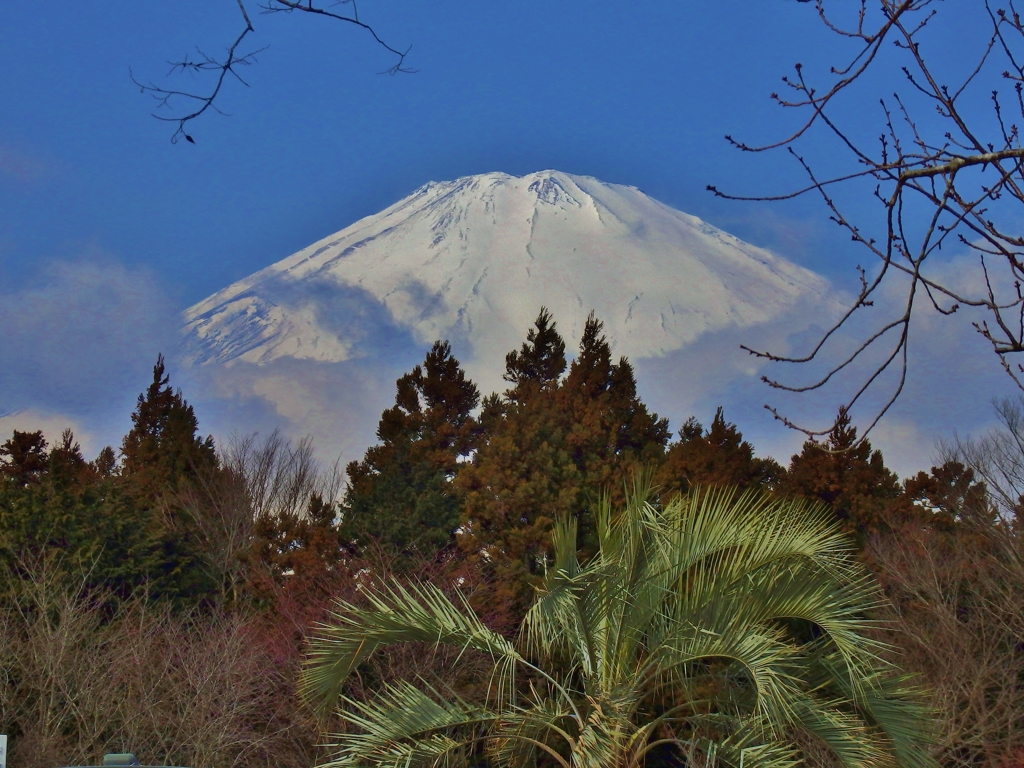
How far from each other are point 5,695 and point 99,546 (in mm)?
5121

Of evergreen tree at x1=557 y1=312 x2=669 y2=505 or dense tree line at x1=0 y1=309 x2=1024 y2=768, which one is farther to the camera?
evergreen tree at x1=557 y1=312 x2=669 y2=505

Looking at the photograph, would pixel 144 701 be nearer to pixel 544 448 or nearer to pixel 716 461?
pixel 544 448

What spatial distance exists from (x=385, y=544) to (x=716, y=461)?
8.41 metres

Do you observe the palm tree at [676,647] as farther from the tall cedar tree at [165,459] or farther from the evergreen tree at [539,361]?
the evergreen tree at [539,361]

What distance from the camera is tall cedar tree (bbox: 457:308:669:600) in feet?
75.9

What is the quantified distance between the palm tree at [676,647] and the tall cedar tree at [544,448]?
408 inches

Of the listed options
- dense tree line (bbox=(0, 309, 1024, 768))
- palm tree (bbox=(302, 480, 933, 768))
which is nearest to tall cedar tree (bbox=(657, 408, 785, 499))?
dense tree line (bbox=(0, 309, 1024, 768))

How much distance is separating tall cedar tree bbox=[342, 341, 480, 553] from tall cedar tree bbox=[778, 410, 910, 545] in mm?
7678

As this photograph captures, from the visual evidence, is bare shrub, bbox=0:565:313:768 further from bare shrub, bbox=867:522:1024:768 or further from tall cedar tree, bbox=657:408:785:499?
tall cedar tree, bbox=657:408:785:499

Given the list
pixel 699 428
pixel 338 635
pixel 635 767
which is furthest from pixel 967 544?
pixel 338 635

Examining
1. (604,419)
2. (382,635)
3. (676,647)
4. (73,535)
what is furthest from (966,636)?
(73,535)

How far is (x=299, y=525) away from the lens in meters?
24.3

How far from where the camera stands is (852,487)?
2531 cm

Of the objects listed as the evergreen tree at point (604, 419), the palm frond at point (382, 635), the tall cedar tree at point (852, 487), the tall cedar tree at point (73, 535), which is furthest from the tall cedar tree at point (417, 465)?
the palm frond at point (382, 635)
